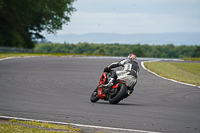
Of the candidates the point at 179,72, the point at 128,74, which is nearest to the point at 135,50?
the point at 179,72

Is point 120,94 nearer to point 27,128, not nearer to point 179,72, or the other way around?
point 27,128

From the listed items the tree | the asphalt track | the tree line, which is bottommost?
the tree line

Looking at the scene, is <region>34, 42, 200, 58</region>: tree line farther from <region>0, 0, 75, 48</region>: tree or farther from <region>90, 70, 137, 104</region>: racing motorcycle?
<region>90, 70, 137, 104</region>: racing motorcycle

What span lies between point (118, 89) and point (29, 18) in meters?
46.2

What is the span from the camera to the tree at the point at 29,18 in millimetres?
48750

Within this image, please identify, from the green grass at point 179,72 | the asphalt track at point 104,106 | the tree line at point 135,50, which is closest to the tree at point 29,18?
the green grass at point 179,72

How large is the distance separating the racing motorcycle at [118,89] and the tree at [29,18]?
112ft

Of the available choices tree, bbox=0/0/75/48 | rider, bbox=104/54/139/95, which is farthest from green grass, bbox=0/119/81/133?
tree, bbox=0/0/75/48

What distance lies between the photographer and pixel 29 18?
5475 cm

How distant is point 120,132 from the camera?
7133 millimetres

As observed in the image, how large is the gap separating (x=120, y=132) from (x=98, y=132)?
47 cm

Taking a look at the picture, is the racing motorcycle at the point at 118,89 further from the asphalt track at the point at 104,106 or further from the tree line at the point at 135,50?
the tree line at the point at 135,50

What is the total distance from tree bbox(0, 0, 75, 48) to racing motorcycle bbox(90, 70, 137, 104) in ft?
112

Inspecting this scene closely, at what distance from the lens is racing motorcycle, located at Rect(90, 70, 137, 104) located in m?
10.5
